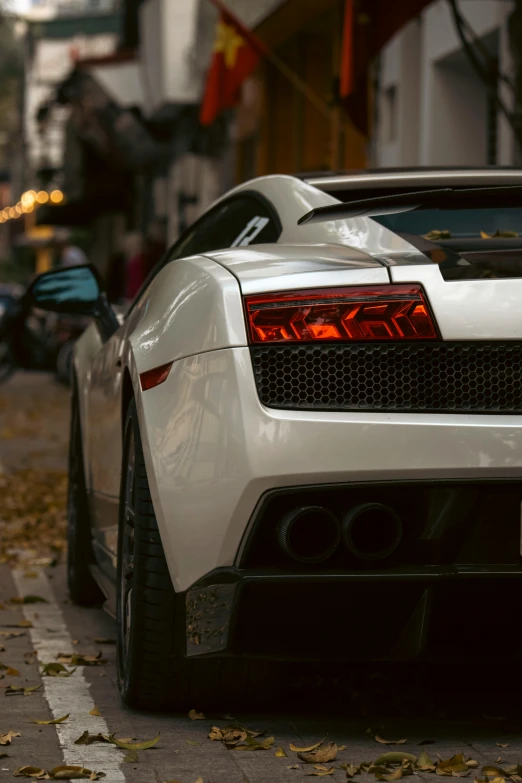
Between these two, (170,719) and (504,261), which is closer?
(504,261)

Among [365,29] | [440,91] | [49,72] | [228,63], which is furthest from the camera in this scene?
[49,72]

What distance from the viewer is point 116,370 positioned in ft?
17.0

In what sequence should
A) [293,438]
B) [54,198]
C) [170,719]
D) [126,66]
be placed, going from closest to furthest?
[293,438] → [170,719] → [126,66] → [54,198]

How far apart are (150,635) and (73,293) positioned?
1965mm

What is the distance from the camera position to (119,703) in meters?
4.73

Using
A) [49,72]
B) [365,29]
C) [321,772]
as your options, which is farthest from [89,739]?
[49,72]

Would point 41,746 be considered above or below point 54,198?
above

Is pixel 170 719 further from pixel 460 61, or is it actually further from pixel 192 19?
pixel 192 19

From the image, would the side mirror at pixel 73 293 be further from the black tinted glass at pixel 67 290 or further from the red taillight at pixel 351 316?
the red taillight at pixel 351 316

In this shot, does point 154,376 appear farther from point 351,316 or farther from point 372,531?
point 372,531

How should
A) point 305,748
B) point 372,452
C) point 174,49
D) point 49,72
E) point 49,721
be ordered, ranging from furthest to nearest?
1. point 49,72
2. point 174,49
3. point 49,721
4. point 305,748
5. point 372,452

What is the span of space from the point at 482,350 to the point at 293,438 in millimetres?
469

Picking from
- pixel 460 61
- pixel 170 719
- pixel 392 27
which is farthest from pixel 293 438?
pixel 460 61

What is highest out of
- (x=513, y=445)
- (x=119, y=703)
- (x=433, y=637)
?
(x=513, y=445)
